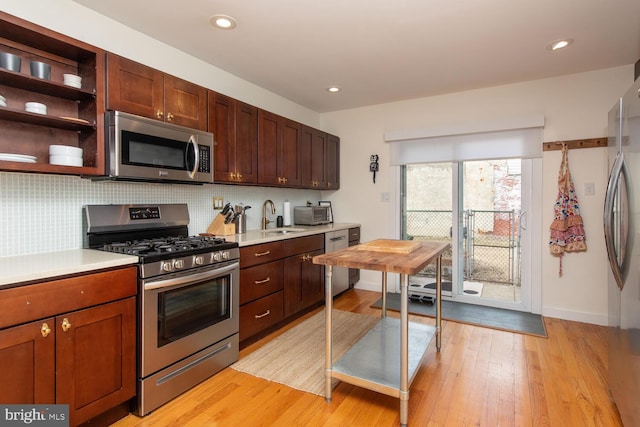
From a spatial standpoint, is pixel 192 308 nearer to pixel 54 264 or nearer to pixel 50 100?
pixel 54 264

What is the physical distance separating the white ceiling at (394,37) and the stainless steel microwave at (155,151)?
2.55 feet

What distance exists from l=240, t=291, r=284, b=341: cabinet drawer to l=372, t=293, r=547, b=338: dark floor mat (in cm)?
129

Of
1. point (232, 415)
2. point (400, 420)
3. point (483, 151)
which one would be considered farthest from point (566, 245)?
point (232, 415)

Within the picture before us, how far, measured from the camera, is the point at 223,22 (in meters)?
2.35

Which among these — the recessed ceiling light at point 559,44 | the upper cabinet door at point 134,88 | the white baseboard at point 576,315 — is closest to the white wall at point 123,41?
the upper cabinet door at point 134,88

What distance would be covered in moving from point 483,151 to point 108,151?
11.8 ft

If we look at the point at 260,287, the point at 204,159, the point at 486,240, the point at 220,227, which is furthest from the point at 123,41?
the point at 486,240

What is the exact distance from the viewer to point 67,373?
5.11 ft

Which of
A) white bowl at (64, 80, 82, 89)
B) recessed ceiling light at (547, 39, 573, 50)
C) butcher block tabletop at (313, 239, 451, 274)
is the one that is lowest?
butcher block tabletop at (313, 239, 451, 274)

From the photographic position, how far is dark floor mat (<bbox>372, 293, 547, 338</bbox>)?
123 inches

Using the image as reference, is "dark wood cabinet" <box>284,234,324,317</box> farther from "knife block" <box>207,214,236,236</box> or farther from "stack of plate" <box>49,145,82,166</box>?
"stack of plate" <box>49,145,82,166</box>

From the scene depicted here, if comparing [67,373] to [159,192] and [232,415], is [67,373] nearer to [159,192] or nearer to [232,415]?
[232,415]

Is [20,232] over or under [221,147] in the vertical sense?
under

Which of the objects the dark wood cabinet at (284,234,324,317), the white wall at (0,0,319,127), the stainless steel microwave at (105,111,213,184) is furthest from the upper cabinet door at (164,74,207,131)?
the dark wood cabinet at (284,234,324,317)
